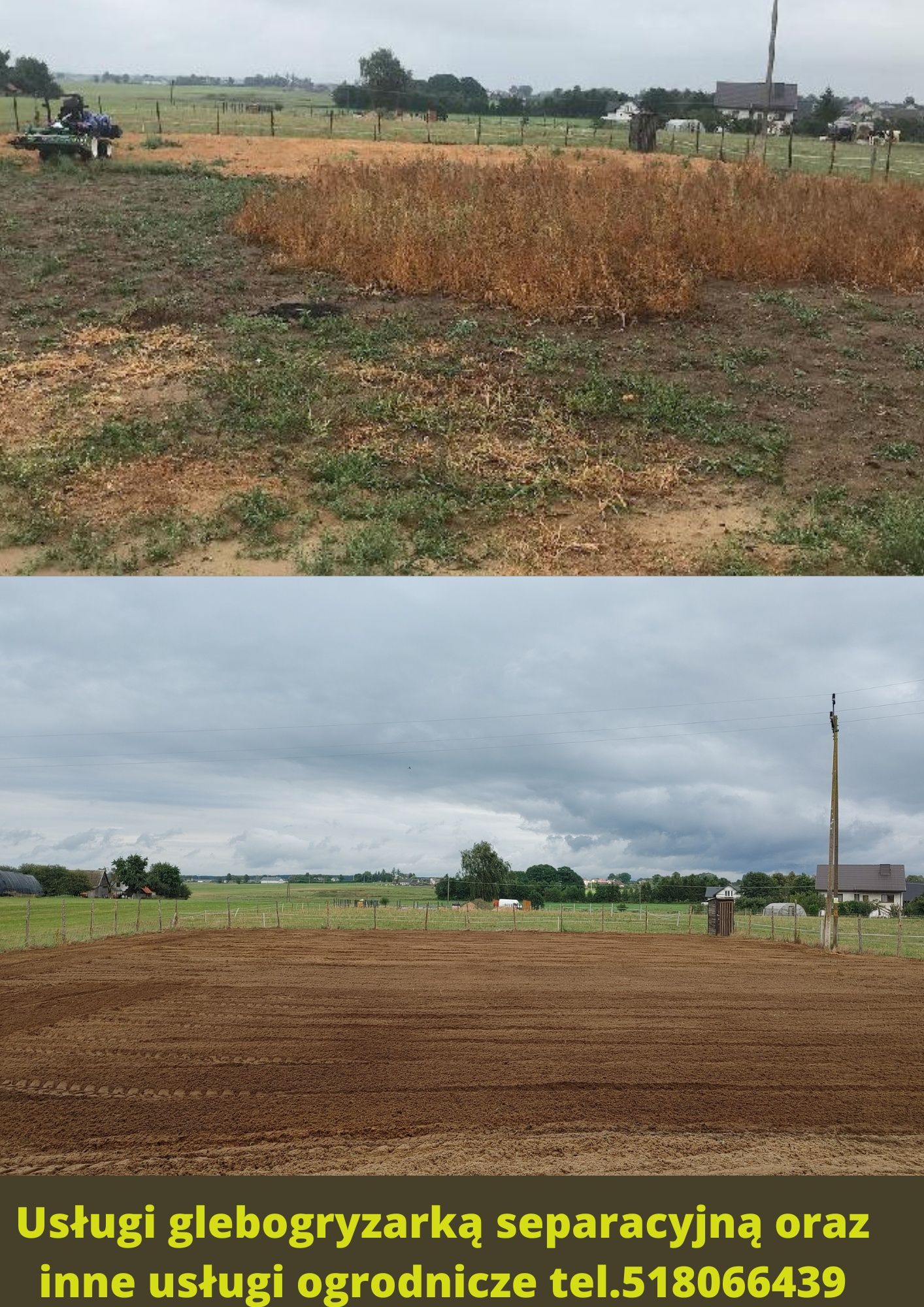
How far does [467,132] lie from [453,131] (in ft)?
2.82

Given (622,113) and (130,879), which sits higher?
(622,113)

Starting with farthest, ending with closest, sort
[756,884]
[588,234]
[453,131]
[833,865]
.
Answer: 1. [756,884]
2. [453,131]
3. [833,865]
4. [588,234]

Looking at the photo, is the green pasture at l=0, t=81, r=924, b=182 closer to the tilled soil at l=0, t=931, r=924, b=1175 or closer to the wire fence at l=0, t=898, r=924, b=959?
the wire fence at l=0, t=898, r=924, b=959

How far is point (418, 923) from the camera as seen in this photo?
26.5 meters

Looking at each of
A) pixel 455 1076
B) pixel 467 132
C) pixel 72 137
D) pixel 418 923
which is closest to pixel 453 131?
pixel 467 132

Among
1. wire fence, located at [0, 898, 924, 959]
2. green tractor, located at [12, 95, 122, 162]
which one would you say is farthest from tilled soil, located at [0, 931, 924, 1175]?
green tractor, located at [12, 95, 122, 162]

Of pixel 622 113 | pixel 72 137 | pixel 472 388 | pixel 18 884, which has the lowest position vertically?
pixel 18 884

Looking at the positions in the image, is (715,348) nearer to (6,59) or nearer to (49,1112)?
(49,1112)

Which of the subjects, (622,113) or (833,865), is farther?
(622,113)

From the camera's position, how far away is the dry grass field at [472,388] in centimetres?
781

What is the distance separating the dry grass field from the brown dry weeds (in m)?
0.05

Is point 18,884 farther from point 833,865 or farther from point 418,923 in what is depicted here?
point 833,865

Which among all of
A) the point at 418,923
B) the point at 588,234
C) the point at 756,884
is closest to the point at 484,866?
the point at 756,884

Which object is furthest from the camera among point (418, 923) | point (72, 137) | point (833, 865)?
point (418, 923)
